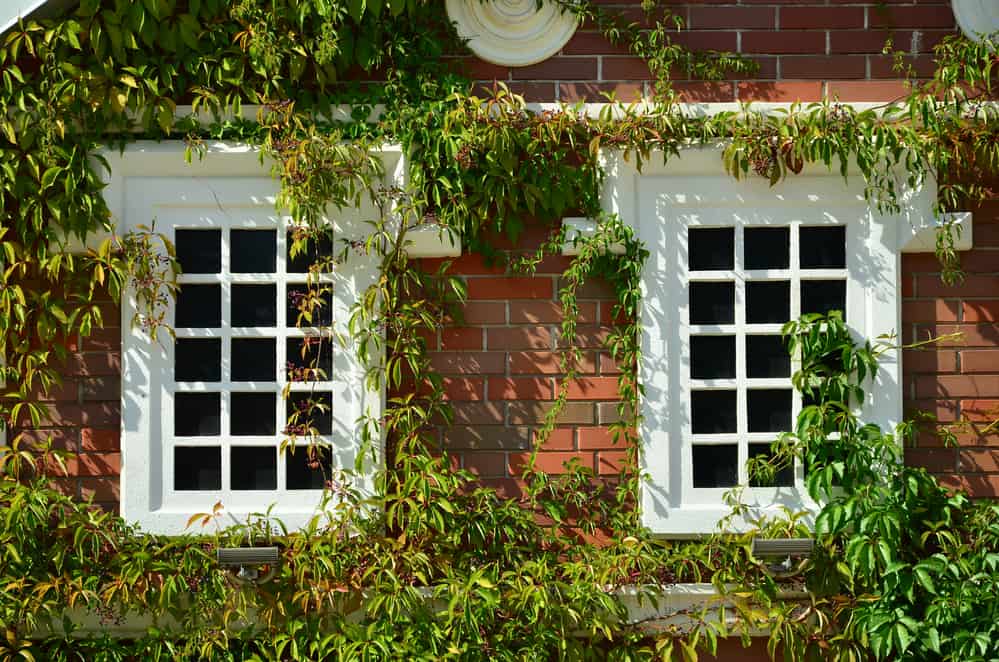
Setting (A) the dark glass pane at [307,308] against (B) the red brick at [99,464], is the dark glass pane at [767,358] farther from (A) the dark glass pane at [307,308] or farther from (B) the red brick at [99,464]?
(B) the red brick at [99,464]

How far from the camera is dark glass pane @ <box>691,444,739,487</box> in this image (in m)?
5.32

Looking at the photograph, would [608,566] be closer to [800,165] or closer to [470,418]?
[470,418]

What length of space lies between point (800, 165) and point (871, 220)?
1.40ft

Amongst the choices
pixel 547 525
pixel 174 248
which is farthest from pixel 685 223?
pixel 174 248

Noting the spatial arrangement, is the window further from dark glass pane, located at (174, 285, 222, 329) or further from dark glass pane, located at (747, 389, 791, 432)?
dark glass pane, located at (174, 285, 222, 329)

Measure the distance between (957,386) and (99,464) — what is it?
393 centimetres

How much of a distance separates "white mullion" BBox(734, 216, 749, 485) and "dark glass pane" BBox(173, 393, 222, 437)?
92.7 inches

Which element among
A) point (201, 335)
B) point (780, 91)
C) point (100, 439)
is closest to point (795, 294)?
point (780, 91)

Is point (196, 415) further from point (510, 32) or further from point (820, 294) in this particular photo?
point (820, 294)

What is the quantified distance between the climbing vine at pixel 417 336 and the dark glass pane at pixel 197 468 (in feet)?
0.60

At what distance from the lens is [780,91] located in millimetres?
5391

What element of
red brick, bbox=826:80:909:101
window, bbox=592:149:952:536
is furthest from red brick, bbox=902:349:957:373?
red brick, bbox=826:80:909:101

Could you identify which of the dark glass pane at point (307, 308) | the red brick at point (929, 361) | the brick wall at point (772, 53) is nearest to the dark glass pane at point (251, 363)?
the dark glass pane at point (307, 308)

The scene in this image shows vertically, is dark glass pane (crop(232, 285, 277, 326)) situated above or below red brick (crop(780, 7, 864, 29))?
below
